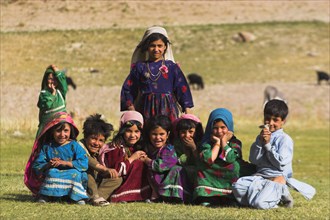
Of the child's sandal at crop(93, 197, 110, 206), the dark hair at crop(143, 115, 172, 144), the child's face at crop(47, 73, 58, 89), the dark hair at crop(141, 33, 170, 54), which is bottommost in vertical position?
the child's sandal at crop(93, 197, 110, 206)

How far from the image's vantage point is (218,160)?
10.1 m

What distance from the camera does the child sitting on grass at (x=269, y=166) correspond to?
9.88 m

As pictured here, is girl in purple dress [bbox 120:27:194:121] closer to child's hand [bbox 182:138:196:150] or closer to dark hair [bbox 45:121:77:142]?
child's hand [bbox 182:138:196:150]

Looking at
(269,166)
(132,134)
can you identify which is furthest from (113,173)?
(269,166)

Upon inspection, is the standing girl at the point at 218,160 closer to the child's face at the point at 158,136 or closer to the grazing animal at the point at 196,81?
the child's face at the point at 158,136

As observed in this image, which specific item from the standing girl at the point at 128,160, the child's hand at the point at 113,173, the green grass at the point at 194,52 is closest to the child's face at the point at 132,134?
the standing girl at the point at 128,160

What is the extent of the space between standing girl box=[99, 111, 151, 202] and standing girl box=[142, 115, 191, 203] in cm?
11

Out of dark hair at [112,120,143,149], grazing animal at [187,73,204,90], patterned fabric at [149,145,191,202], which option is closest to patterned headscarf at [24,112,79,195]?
dark hair at [112,120,143,149]

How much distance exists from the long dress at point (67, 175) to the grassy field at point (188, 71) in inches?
9.1

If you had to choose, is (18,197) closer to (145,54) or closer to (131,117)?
(131,117)

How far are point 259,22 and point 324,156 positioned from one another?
30244mm

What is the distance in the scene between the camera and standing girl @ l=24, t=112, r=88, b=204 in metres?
9.88

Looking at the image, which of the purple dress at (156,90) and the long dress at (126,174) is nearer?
the long dress at (126,174)

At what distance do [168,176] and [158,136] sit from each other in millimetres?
485
